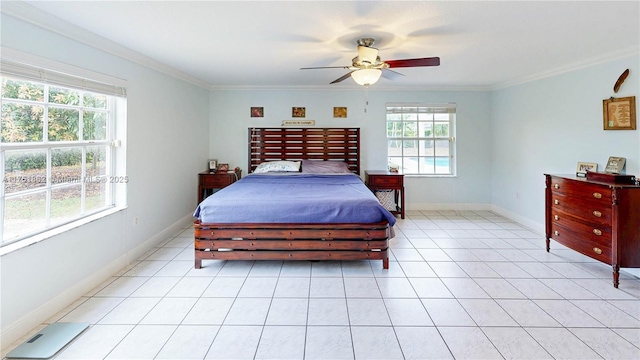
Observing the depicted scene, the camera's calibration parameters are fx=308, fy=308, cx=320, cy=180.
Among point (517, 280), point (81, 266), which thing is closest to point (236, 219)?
point (81, 266)

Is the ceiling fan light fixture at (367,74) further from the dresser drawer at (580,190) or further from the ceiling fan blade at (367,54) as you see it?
the dresser drawer at (580,190)

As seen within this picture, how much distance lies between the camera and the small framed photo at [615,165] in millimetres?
3234

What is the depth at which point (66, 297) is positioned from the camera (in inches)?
96.6

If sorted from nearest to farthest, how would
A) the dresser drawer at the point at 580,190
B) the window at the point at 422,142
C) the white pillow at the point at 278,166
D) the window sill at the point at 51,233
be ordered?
the window sill at the point at 51,233 → the dresser drawer at the point at 580,190 → the white pillow at the point at 278,166 → the window at the point at 422,142

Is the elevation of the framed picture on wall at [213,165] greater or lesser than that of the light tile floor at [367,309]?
greater

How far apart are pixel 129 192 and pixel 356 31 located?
2.85 metres

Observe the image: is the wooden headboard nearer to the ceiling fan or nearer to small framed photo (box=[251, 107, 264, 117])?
small framed photo (box=[251, 107, 264, 117])

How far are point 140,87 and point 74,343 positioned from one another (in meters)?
2.62

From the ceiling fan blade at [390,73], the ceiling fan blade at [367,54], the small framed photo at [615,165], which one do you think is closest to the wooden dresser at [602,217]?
the small framed photo at [615,165]

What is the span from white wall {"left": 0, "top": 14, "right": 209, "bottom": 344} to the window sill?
0.03 metres

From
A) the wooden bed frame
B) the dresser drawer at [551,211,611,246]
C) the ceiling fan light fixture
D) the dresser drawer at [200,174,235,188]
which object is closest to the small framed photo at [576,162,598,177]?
the dresser drawer at [551,211,611,246]

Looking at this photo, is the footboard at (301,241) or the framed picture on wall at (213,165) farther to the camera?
the framed picture on wall at (213,165)

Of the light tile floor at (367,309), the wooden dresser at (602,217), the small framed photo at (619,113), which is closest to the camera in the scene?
the light tile floor at (367,309)

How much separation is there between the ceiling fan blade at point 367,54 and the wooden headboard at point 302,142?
8.74 ft
